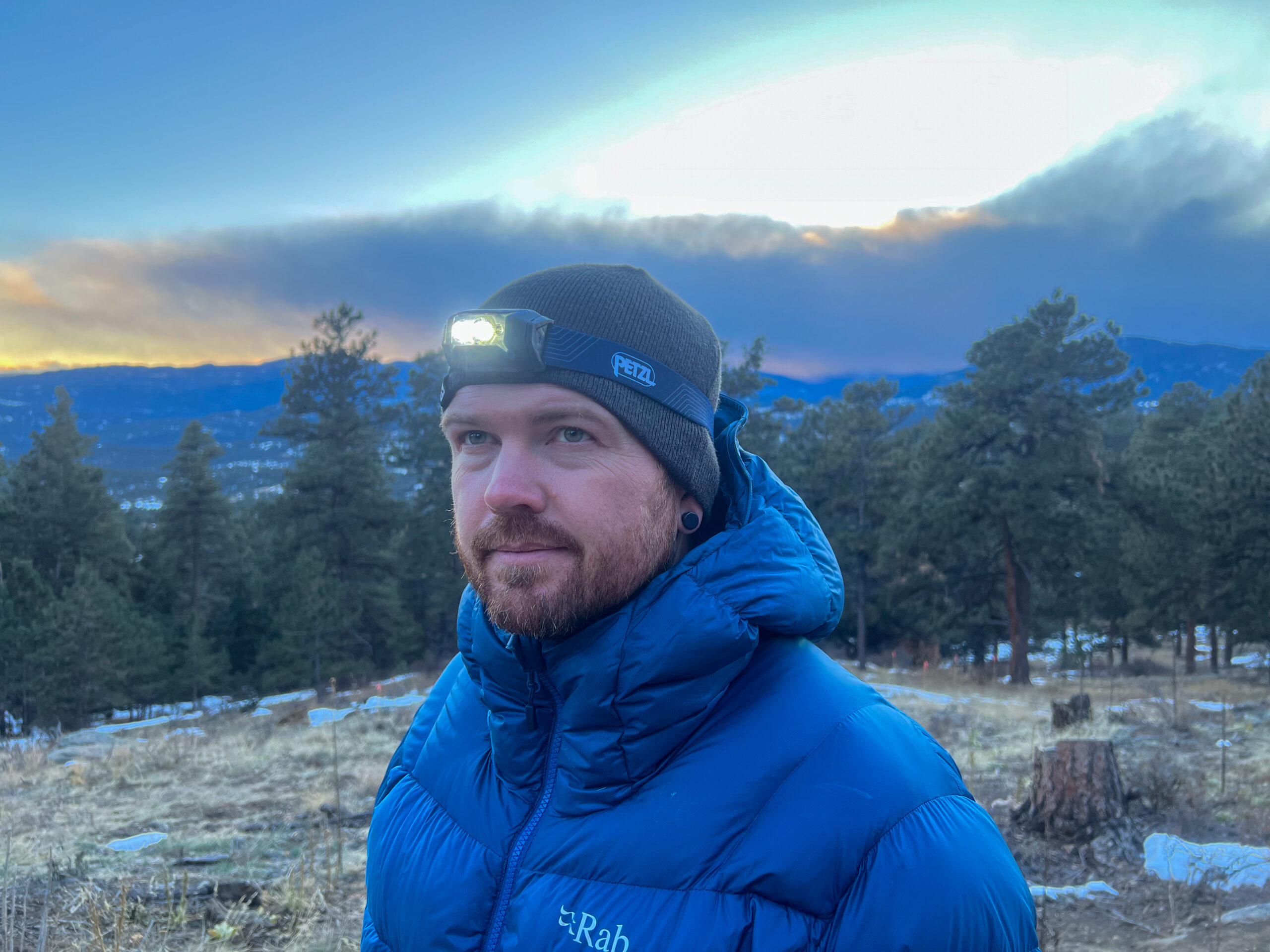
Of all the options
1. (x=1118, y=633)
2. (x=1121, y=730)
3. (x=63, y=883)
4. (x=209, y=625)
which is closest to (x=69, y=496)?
(x=209, y=625)

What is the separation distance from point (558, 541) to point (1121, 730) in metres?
10.4

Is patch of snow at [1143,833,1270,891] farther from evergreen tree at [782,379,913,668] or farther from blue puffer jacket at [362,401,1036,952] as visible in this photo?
evergreen tree at [782,379,913,668]

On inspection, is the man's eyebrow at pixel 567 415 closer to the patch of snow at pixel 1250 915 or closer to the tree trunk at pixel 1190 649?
the patch of snow at pixel 1250 915

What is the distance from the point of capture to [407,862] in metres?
1.68

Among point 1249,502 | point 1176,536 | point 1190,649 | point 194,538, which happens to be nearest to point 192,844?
point 1249,502

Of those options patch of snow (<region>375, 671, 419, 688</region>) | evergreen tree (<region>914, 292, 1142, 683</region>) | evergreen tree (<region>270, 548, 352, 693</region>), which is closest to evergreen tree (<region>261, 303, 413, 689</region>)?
evergreen tree (<region>270, 548, 352, 693</region>)

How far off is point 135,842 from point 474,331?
18.6ft

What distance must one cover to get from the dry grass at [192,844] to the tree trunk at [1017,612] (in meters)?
16.8

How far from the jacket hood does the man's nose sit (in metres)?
0.26

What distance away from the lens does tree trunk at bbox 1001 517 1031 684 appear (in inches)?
826

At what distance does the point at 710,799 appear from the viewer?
4.31 ft

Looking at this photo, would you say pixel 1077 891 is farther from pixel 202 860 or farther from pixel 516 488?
pixel 202 860

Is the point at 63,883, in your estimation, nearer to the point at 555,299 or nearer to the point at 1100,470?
the point at 555,299

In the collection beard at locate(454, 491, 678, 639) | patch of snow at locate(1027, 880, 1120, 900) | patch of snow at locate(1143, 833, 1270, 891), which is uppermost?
beard at locate(454, 491, 678, 639)
